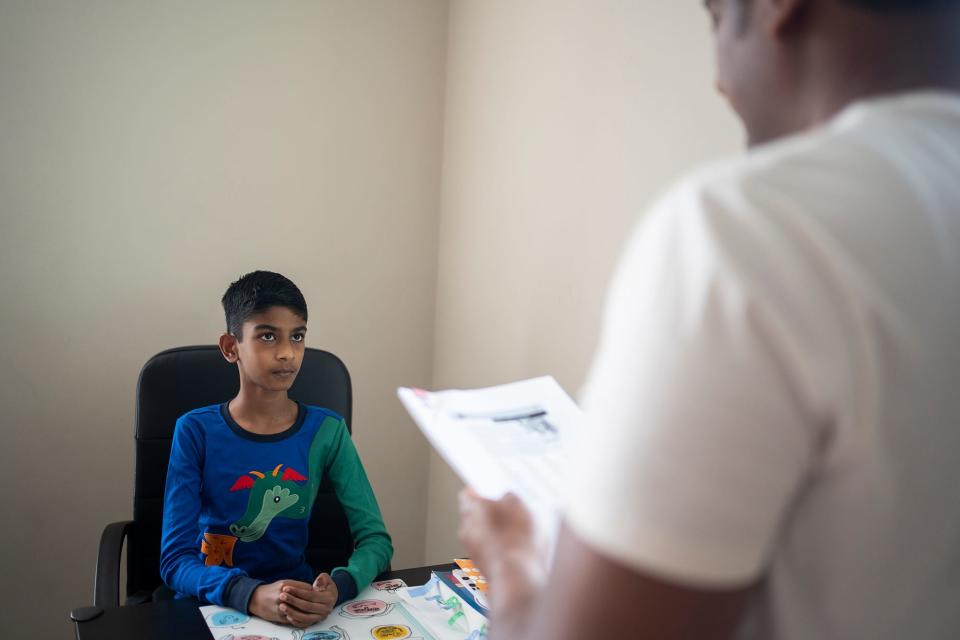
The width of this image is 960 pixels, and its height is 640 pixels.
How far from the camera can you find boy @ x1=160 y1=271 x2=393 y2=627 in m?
1.55

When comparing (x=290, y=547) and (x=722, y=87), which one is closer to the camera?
(x=722, y=87)

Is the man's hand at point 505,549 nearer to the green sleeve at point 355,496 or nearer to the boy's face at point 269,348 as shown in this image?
the green sleeve at point 355,496

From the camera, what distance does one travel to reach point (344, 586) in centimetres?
137

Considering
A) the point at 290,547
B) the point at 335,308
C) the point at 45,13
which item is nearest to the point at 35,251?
the point at 45,13

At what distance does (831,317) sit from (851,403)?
0.14ft

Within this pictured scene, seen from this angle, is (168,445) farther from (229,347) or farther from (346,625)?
(346,625)

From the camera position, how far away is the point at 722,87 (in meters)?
0.51

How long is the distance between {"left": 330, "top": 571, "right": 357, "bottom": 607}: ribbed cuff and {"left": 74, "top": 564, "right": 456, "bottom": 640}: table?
0.75 feet

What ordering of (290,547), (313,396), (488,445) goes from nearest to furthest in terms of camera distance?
(488,445) < (290,547) < (313,396)

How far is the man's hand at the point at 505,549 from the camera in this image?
0.49 m

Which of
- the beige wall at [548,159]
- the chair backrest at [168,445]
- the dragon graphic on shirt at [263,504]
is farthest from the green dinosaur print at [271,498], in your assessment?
the beige wall at [548,159]

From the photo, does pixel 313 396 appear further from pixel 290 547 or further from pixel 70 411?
pixel 70 411

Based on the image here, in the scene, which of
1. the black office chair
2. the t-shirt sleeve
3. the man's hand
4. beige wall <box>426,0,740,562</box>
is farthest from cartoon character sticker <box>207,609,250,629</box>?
the t-shirt sleeve

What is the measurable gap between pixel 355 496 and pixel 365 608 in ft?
1.37
